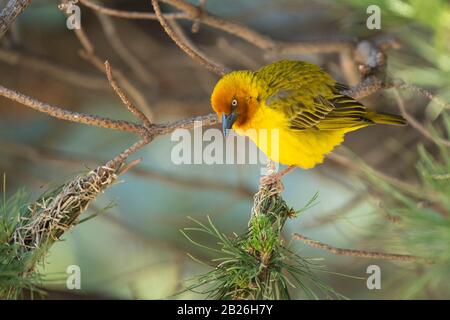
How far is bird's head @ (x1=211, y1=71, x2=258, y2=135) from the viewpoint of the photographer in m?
2.02

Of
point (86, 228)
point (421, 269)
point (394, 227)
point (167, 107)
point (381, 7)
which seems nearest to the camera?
point (394, 227)

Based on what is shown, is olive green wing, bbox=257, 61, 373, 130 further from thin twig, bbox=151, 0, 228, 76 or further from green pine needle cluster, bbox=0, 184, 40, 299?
green pine needle cluster, bbox=0, 184, 40, 299

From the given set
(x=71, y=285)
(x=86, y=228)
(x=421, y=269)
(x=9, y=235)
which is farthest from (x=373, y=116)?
(x=86, y=228)

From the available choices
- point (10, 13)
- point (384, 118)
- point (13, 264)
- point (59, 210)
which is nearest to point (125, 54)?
point (384, 118)

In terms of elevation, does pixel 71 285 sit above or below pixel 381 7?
below

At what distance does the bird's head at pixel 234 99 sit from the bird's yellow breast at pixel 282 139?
0.03 meters

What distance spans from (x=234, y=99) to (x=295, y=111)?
218mm

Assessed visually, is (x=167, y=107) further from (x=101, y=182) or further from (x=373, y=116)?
(x=101, y=182)

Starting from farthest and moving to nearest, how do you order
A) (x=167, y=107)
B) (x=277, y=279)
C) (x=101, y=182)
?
(x=167, y=107)
(x=101, y=182)
(x=277, y=279)

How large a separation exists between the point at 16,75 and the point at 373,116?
5.33ft

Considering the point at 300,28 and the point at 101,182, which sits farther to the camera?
the point at 300,28

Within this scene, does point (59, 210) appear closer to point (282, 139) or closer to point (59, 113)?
point (59, 113)

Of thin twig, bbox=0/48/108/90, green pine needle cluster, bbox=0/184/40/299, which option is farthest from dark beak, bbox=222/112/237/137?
thin twig, bbox=0/48/108/90
